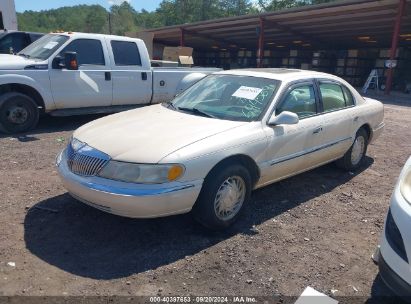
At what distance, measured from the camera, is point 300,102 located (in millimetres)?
4453

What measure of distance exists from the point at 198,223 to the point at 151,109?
1587 mm

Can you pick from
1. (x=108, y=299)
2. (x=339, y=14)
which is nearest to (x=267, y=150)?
(x=108, y=299)

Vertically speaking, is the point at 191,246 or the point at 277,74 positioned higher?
the point at 277,74

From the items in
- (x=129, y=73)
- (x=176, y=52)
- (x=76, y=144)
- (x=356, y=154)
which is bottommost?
(x=356, y=154)

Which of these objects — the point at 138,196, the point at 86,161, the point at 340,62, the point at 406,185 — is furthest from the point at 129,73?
the point at 340,62

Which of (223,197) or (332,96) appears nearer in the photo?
(223,197)

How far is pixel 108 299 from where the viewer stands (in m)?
2.62

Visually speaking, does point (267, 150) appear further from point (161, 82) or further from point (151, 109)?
point (161, 82)

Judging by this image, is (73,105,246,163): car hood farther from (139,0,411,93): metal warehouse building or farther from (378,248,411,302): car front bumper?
(139,0,411,93): metal warehouse building

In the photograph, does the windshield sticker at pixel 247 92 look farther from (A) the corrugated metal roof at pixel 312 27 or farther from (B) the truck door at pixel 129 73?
(A) the corrugated metal roof at pixel 312 27

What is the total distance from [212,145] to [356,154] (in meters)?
3.15

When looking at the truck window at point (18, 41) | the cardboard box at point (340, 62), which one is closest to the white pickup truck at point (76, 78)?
the truck window at point (18, 41)

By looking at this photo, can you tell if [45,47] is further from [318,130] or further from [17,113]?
[318,130]

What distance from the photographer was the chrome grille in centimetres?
322
